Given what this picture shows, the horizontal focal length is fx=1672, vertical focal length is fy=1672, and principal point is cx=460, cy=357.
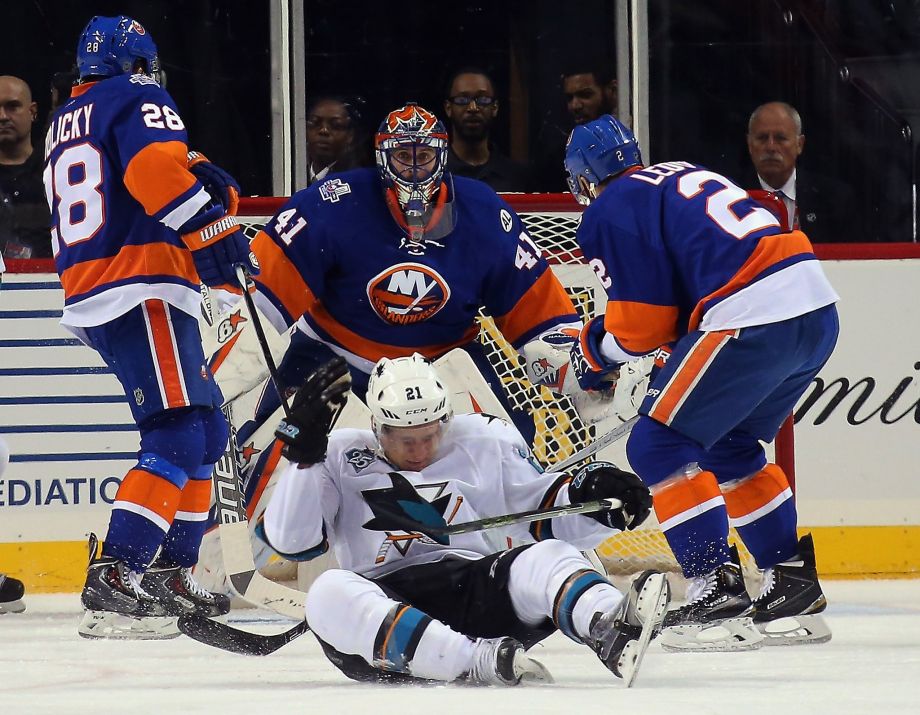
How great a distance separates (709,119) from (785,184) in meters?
0.33

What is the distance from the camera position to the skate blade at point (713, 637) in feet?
11.0

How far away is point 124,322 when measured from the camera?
3.71m

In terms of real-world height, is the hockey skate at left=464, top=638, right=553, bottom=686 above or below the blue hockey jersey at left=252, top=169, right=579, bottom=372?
below

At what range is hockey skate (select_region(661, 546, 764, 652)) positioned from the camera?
132 inches

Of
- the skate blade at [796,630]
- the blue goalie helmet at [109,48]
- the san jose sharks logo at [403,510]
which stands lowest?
the skate blade at [796,630]

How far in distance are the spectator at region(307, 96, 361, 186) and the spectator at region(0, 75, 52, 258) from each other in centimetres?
81

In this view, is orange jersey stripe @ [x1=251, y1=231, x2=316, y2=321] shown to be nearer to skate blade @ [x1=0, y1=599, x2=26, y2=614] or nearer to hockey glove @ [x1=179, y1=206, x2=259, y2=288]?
hockey glove @ [x1=179, y1=206, x2=259, y2=288]

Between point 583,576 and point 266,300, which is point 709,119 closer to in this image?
point 266,300

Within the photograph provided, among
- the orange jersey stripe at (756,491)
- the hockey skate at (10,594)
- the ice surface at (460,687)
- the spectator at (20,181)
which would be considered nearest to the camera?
the ice surface at (460,687)

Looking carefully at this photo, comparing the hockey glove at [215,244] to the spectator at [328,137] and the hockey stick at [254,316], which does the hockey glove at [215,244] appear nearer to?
the hockey stick at [254,316]

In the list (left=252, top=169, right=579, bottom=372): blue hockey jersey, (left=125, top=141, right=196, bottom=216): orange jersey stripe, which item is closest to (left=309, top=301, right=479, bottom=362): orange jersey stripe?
(left=252, top=169, right=579, bottom=372): blue hockey jersey

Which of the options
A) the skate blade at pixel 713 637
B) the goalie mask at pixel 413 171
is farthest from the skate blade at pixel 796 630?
the goalie mask at pixel 413 171

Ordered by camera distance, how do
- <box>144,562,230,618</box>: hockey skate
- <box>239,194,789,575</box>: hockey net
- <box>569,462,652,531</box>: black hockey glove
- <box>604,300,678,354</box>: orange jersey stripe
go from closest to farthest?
<box>569,462,652,531</box>: black hockey glove < <box>604,300,678,354</box>: orange jersey stripe < <box>144,562,230,618</box>: hockey skate < <box>239,194,789,575</box>: hockey net

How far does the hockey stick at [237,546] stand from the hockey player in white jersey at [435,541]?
0.95 m
